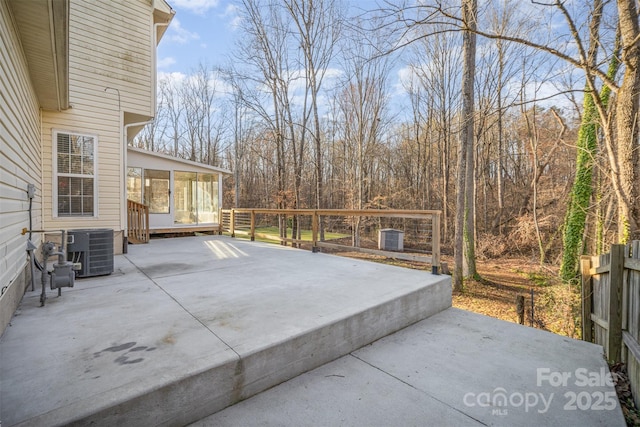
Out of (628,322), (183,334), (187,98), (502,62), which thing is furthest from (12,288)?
(187,98)

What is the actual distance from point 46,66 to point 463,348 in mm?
5370

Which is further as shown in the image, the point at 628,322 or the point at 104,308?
the point at 104,308

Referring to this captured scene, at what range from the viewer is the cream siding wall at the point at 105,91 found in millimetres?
5590

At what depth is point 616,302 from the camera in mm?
2807

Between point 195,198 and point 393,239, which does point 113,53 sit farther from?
point 393,239

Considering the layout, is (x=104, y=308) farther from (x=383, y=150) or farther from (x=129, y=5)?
(x=383, y=150)

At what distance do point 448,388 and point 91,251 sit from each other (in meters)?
4.30

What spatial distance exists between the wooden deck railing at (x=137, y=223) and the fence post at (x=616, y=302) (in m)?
8.42

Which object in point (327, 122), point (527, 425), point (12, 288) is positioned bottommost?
point (527, 425)

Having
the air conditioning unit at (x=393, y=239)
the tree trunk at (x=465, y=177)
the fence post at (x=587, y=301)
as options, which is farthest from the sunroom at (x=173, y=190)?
the fence post at (x=587, y=301)

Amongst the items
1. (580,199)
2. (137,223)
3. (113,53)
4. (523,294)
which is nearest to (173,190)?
(137,223)

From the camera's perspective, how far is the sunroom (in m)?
8.60

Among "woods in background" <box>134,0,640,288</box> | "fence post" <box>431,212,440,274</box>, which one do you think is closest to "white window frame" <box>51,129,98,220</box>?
"woods in background" <box>134,0,640,288</box>

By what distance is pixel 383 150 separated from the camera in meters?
17.8
